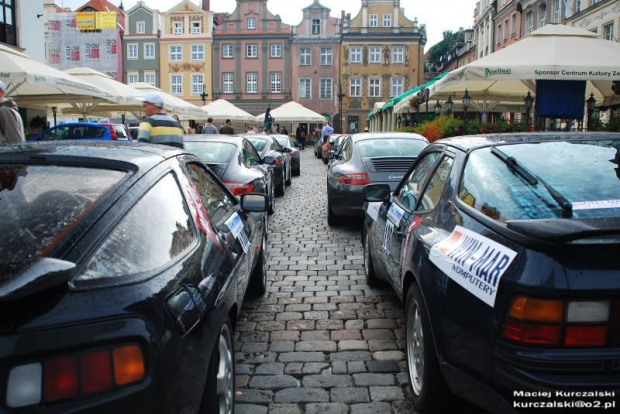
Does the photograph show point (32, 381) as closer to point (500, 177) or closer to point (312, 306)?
point (500, 177)

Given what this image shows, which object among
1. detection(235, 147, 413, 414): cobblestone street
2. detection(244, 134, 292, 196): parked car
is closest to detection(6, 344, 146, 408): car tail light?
detection(235, 147, 413, 414): cobblestone street

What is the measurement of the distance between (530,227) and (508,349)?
1.60 feet

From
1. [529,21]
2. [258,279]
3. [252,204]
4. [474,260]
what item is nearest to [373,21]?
[529,21]

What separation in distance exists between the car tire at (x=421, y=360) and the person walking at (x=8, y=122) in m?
5.97

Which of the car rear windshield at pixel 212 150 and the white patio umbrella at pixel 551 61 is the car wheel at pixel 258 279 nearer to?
the car rear windshield at pixel 212 150

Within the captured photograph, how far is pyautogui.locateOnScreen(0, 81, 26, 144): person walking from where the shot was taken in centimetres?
723

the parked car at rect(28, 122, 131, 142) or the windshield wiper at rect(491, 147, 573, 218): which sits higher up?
the parked car at rect(28, 122, 131, 142)

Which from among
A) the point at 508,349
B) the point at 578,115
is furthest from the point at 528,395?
the point at 578,115

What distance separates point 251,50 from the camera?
60.0 m

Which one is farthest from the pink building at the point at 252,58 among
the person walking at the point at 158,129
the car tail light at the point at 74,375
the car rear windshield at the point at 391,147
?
the car tail light at the point at 74,375

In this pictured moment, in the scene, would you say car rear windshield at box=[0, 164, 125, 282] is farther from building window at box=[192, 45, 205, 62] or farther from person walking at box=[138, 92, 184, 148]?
building window at box=[192, 45, 205, 62]

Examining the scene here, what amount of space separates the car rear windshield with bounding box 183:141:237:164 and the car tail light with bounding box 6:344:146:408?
6469 mm

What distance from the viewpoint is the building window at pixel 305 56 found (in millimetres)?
60094

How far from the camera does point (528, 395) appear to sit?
214cm
